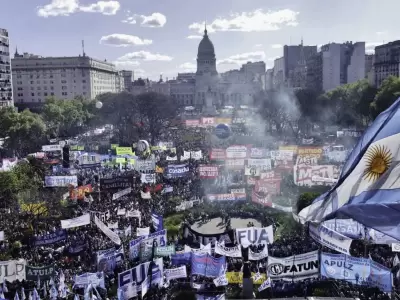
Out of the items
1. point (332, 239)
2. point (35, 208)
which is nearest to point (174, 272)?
point (332, 239)

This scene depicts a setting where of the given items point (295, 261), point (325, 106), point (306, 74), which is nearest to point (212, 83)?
point (306, 74)

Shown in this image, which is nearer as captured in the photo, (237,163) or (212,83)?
(237,163)

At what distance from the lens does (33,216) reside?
95.8 ft

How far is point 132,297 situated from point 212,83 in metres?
170

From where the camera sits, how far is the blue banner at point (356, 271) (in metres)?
16.3

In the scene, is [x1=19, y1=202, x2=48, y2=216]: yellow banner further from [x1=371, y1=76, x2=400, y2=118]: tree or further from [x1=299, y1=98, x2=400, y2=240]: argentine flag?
[x1=371, y1=76, x2=400, y2=118]: tree

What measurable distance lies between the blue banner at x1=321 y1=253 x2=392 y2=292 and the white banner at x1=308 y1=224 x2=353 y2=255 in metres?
0.31

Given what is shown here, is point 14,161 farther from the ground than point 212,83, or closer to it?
closer to it

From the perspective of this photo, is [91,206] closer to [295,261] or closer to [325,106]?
[295,261]

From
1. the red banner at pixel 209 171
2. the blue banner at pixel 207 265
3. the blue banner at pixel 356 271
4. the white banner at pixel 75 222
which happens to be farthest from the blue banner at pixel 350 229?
the red banner at pixel 209 171

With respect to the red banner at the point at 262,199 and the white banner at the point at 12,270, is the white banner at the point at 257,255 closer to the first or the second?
the white banner at the point at 12,270

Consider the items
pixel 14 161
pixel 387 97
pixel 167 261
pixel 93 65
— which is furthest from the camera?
pixel 93 65

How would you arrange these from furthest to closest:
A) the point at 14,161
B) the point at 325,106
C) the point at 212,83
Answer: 1. the point at 212,83
2. the point at 325,106
3. the point at 14,161

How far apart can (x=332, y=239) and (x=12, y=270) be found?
36.8 feet
